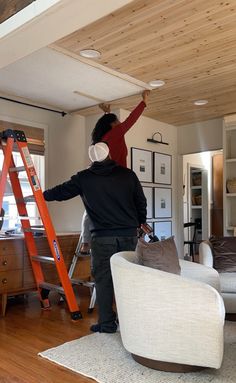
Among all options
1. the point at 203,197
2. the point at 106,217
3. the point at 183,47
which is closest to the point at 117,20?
the point at 183,47

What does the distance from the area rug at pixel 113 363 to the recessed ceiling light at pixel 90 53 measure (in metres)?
2.32

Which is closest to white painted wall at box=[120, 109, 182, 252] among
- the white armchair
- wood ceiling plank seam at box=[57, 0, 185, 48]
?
wood ceiling plank seam at box=[57, 0, 185, 48]

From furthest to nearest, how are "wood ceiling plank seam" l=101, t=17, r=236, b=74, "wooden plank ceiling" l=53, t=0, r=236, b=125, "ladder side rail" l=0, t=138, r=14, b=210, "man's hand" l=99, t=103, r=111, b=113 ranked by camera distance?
"man's hand" l=99, t=103, r=111, b=113, "ladder side rail" l=0, t=138, r=14, b=210, "wood ceiling plank seam" l=101, t=17, r=236, b=74, "wooden plank ceiling" l=53, t=0, r=236, b=125

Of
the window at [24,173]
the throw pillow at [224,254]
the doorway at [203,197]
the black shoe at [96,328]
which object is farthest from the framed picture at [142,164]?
the black shoe at [96,328]

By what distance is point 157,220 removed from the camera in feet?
18.0

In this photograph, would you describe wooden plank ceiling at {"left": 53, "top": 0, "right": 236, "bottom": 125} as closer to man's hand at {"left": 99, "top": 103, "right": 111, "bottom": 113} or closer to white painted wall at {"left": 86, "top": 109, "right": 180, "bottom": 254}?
man's hand at {"left": 99, "top": 103, "right": 111, "bottom": 113}

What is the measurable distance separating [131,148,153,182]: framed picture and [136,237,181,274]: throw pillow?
8.46ft

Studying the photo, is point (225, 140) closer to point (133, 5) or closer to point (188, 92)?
point (188, 92)

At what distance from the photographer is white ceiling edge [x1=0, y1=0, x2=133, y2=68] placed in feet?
5.98

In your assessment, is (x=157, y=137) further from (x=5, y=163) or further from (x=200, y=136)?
(x=5, y=163)

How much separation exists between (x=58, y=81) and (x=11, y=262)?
1889 mm

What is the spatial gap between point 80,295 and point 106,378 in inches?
87.1

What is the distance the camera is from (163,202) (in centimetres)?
561

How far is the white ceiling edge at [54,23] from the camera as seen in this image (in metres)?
1.82
